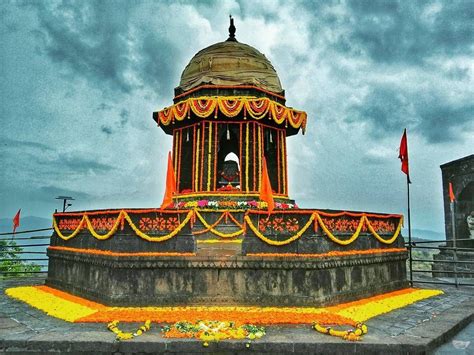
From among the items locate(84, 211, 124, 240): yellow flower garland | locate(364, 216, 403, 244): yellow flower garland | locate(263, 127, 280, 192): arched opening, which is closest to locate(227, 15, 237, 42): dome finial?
locate(263, 127, 280, 192): arched opening

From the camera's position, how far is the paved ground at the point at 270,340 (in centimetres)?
552

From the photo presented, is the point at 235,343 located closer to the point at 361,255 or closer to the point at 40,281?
the point at 361,255

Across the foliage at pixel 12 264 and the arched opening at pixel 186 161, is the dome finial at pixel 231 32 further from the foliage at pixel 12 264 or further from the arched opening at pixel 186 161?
the foliage at pixel 12 264

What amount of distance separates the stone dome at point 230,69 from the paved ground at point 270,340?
1139 cm

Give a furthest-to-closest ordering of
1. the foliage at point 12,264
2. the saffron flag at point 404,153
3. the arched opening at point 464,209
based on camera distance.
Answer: the arched opening at point 464,209
the foliage at point 12,264
the saffron flag at point 404,153

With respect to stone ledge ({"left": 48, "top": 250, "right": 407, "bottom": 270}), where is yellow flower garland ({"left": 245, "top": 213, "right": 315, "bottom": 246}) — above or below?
above

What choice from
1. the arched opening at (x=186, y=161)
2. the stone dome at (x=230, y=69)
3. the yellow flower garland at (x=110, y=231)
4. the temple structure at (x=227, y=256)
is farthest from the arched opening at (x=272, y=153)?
the yellow flower garland at (x=110, y=231)

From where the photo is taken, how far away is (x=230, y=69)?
53.4ft

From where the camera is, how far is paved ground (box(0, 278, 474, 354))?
18.1 feet

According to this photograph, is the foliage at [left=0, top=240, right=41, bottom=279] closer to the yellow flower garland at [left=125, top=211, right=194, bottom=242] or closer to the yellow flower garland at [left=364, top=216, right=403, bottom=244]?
the yellow flower garland at [left=125, top=211, right=194, bottom=242]

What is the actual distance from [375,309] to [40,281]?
10.5 meters

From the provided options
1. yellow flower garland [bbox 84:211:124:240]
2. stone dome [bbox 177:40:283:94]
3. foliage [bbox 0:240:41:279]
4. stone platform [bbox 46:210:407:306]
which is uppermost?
stone dome [bbox 177:40:283:94]

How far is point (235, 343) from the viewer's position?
5.56m

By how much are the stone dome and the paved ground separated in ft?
37.4
